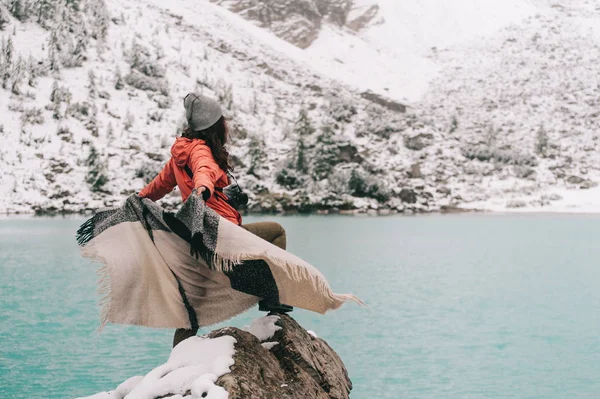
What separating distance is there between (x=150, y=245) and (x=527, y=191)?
3999 centimetres

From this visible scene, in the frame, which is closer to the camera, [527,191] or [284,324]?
[284,324]

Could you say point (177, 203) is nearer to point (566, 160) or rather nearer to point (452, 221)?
point (452, 221)

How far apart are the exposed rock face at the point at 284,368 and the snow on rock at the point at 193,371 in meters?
0.05

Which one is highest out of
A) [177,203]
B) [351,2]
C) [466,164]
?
[351,2]

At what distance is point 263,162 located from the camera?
38750 millimetres

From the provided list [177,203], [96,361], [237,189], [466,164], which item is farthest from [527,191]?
[237,189]

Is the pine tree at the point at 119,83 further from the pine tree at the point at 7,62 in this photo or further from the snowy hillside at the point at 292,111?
the pine tree at the point at 7,62

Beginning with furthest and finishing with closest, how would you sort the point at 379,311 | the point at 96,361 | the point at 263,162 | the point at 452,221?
the point at 263,162 < the point at 452,221 < the point at 379,311 < the point at 96,361

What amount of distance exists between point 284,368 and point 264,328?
30cm

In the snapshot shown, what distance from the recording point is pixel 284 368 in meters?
3.85

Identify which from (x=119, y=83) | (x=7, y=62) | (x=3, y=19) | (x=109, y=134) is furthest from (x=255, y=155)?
(x=3, y=19)

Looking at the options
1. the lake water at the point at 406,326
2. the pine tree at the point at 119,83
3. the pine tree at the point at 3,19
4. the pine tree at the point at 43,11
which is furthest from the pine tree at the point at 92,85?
the lake water at the point at 406,326

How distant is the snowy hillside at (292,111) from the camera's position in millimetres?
35031

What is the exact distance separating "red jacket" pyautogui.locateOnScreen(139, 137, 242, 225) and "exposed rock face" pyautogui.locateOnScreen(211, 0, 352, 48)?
6205cm
